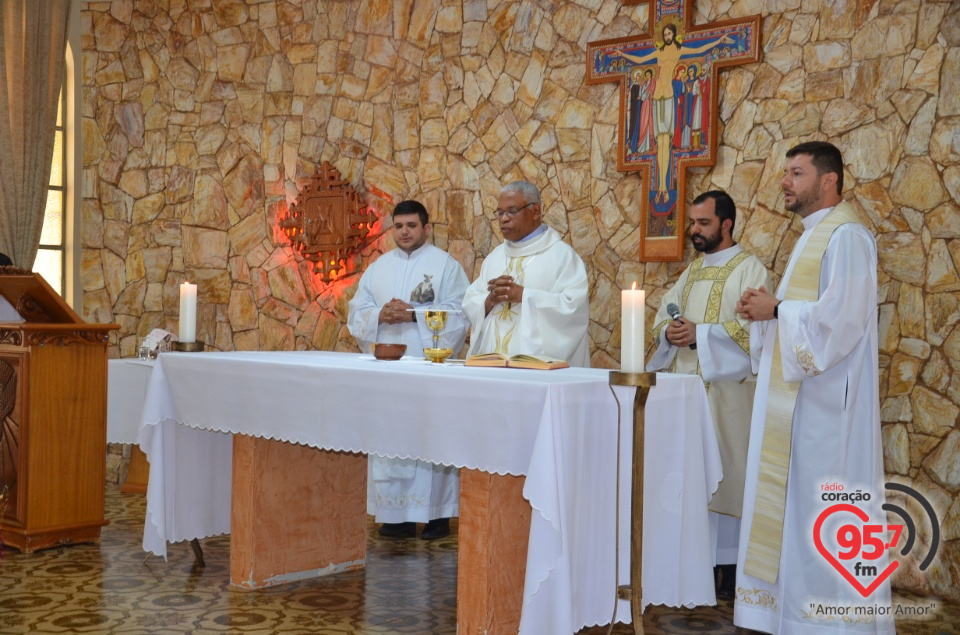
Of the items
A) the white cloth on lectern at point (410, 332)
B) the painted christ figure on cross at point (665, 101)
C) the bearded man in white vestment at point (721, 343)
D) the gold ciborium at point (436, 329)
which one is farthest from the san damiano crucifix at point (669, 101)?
the gold ciborium at point (436, 329)

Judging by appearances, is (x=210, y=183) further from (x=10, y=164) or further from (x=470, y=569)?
(x=470, y=569)

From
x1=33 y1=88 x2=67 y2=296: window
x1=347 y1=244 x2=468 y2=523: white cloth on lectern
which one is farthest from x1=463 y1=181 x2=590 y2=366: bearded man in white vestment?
x1=33 y1=88 x2=67 y2=296: window

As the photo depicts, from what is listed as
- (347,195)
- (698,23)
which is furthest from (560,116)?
(347,195)

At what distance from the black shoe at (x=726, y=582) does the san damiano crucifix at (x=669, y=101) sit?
5.71 ft

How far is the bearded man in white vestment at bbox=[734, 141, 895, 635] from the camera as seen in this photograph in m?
3.86

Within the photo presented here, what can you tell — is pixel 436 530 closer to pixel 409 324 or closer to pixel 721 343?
pixel 409 324

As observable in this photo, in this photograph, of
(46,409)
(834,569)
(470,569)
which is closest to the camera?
(470,569)

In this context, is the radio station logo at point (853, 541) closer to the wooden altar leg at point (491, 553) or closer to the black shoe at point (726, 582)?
the black shoe at point (726, 582)

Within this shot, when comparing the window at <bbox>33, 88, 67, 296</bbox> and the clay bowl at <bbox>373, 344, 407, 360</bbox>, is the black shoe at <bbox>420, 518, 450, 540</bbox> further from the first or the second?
the window at <bbox>33, 88, 67, 296</bbox>

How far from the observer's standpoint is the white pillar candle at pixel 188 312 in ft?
15.3

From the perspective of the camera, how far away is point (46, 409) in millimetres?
5316

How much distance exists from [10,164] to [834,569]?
6628 millimetres

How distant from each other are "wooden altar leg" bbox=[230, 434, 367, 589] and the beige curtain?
13.7 ft

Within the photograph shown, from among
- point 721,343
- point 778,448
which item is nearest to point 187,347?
point 721,343
